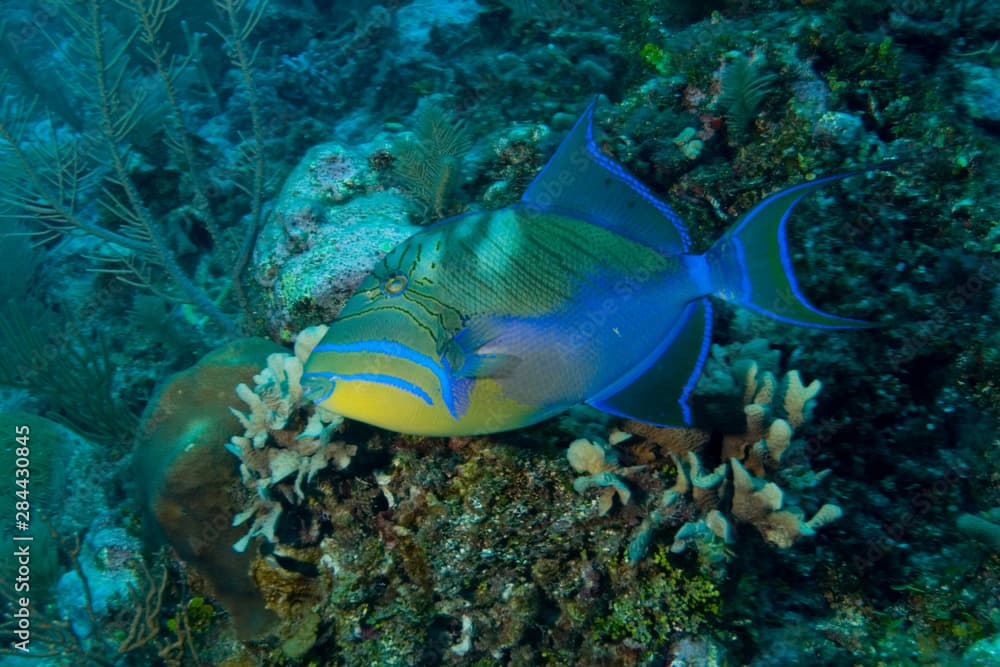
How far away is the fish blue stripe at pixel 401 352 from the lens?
4.99 ft

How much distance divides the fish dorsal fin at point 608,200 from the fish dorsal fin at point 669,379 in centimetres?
22

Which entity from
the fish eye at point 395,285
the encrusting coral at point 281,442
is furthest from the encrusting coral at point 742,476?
the encrusting coral at point 281,442

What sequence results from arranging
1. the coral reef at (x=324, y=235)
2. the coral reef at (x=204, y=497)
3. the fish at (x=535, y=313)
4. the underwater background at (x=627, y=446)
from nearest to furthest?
the fish at (x=535, y=313) < the underwater background at (x=627, y=446) < the coral reef at (x=204, y=497) < the coral reef at (x=324, y=235)

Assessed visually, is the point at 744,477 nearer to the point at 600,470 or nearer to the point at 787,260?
the point at 600,470

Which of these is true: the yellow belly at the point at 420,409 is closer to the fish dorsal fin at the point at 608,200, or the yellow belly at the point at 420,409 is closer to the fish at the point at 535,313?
the fish at the point at 535,313

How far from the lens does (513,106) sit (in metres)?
5.74

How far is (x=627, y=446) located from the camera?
239 cm

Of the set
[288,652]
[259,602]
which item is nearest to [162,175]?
[259,602]

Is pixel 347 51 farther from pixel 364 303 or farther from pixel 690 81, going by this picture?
pixel 364 303

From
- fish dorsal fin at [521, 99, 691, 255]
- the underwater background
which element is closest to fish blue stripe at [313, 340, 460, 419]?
the underwater background

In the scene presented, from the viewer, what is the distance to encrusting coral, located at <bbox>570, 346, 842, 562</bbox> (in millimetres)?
2104

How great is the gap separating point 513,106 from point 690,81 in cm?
211

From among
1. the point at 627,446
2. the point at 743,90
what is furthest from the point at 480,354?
the point at 743,90

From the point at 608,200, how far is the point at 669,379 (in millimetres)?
549
